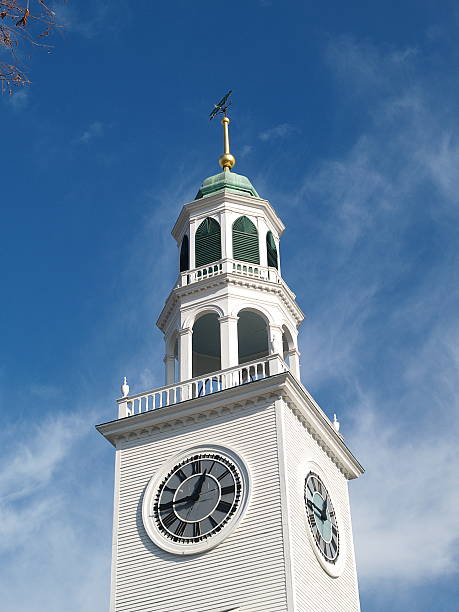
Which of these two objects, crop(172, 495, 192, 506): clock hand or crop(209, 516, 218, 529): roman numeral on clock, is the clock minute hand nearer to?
crop(172, 495, 192, 506): clock hand

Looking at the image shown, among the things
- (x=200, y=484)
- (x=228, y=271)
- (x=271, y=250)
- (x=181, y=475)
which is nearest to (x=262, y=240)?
(x=271, y=250)

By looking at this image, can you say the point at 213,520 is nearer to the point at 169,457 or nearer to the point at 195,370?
the point at 169,457

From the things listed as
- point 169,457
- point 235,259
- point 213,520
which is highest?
point 235,259

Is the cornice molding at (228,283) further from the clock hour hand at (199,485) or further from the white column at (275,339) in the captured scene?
the clock hour hand at (199,485)

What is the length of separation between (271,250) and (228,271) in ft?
10.0

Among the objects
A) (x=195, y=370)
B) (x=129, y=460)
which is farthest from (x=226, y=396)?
(x=195, y=370)

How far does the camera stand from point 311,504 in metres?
30.5

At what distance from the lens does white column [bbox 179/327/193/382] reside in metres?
33.6

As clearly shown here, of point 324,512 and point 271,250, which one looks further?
point 271,250

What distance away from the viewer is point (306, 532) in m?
29.2

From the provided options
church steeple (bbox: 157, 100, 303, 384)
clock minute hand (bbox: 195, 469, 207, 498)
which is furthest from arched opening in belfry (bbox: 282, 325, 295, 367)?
clock minute hand (bbox: 195, 469, 207, 498)

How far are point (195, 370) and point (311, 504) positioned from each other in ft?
28.1

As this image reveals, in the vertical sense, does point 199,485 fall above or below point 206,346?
below

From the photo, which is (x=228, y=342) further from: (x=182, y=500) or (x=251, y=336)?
(x=182, y=500)
